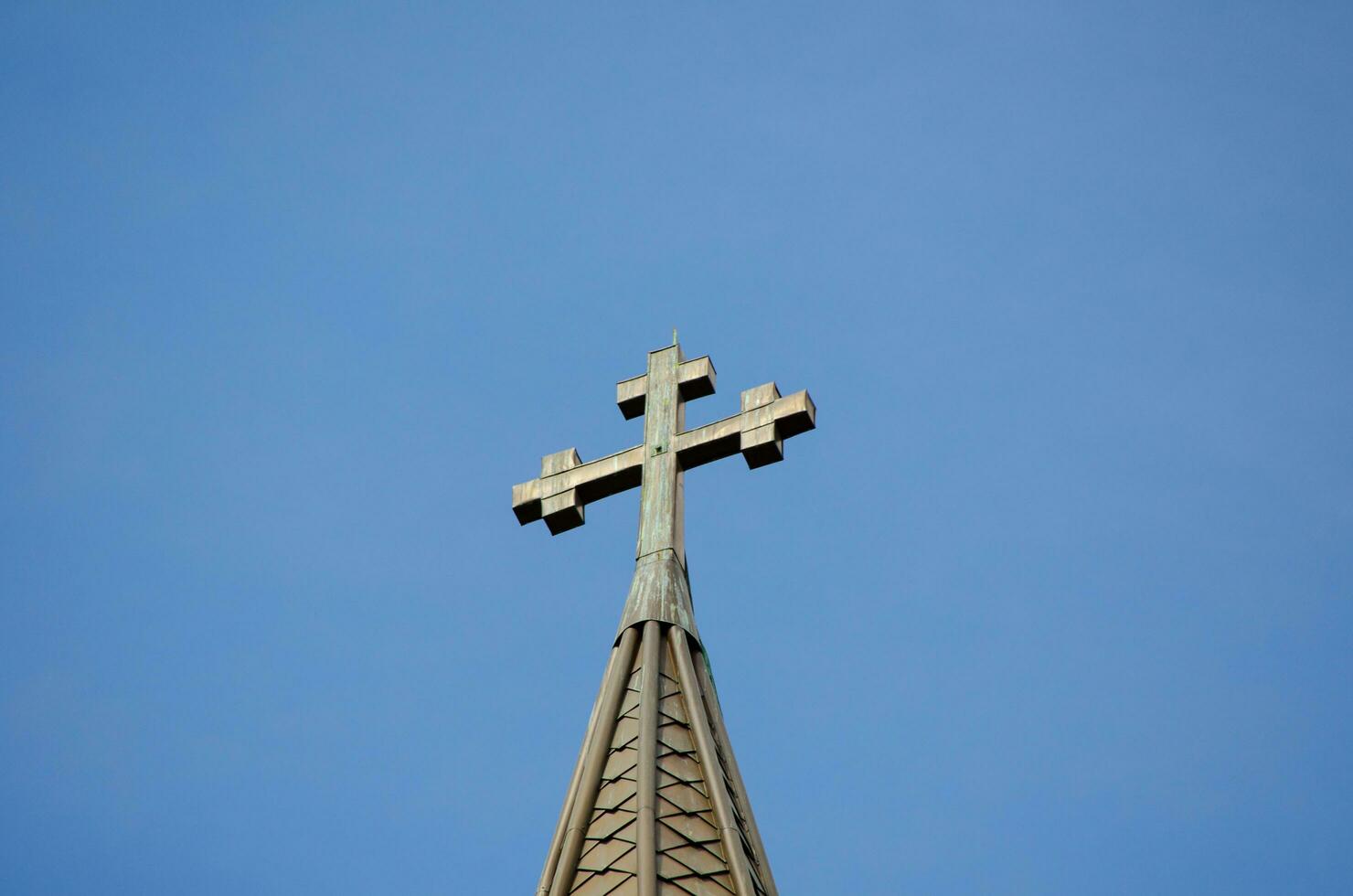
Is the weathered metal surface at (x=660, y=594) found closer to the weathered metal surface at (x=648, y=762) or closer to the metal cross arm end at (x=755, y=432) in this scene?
the weathered metal surface at (x=648, y=762)

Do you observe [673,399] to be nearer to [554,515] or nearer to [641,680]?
[554,515]

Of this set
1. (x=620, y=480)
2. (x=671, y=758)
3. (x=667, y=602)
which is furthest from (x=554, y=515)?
(x=671, y=758)

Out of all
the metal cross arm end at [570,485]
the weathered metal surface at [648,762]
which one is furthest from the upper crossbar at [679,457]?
the weathered metal surface at [648,762]

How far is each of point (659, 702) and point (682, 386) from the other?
11.1 feet

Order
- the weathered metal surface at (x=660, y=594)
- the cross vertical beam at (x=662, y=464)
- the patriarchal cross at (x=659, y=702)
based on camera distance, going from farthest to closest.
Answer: the cross vertical beam at (x=662, y=464), the weathered metal surface at (x=660, y=594), the patriarchal cross at (x=659, y=702)

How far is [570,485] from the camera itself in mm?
16594

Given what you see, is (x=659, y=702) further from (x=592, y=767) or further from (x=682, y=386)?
(x=682, y=386)

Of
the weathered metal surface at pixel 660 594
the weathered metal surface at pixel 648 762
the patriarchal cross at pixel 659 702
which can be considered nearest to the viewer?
the weathered metal surface at pixel 648 762

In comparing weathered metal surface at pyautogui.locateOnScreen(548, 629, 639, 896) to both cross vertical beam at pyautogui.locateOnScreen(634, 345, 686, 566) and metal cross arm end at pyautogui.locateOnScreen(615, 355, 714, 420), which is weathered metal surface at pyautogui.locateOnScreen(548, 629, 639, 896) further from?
metal cross arm end at pyautogui.locateOnScreen(615, 355, 714, 420)

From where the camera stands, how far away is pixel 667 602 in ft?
49.0

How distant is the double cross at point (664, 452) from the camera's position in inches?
623

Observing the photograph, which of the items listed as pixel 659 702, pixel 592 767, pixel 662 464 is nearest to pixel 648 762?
pixel 592 767

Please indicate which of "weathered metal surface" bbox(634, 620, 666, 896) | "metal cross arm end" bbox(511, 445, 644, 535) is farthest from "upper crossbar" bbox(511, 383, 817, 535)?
"weathered metal surface" bbox(634, 620, 666, 896)

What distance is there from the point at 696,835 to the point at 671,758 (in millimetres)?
697
